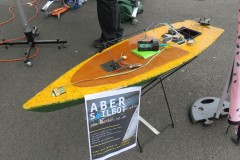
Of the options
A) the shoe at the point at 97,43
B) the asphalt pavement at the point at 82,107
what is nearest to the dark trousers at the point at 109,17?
the shoe at the point at 97,43

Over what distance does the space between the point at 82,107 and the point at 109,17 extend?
0.91 metres

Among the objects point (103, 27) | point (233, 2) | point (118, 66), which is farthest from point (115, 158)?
point (233, 2)

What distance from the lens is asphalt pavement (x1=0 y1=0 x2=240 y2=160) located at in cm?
148

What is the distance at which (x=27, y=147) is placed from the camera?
5.01 feet

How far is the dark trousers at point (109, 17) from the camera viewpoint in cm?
218

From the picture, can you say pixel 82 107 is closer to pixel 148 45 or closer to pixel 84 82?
pixel 84 82

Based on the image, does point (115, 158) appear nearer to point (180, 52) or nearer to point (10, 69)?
point (180, 52)

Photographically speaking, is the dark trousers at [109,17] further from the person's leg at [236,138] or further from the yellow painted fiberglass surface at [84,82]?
the person's leg at [236,138]

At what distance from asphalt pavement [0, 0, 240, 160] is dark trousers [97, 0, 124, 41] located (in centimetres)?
30

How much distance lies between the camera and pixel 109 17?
7.33ft

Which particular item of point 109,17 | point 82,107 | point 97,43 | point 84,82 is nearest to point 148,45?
point 84,82

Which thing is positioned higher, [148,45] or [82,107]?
[148,45]

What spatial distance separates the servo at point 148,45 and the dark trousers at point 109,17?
2.85 ft

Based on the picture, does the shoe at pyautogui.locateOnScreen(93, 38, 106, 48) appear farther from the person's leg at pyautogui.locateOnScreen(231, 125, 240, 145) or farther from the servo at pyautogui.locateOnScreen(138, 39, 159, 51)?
the person's leg at pyautogui.locateOnScreen(231, 125, 240, 145)
